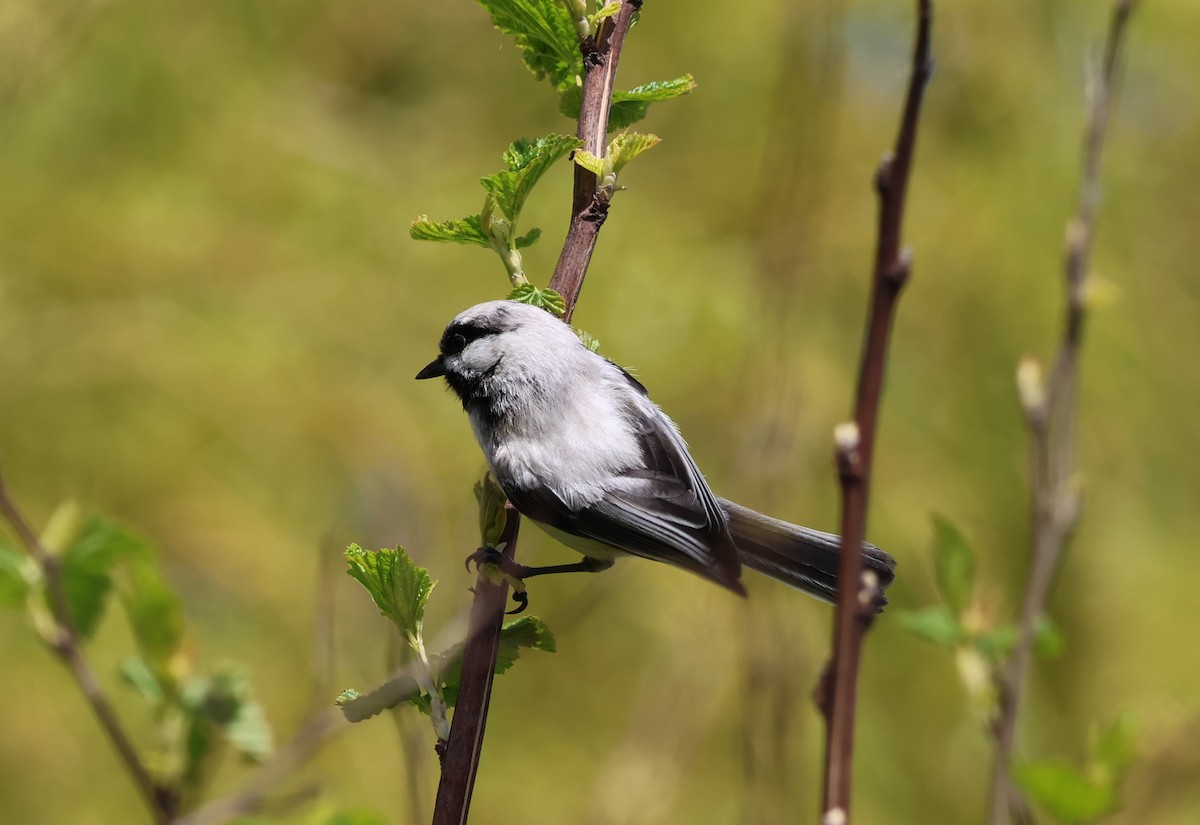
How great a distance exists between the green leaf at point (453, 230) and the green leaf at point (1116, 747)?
640mm

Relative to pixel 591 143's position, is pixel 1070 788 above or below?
below

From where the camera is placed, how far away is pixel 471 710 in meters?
0.72

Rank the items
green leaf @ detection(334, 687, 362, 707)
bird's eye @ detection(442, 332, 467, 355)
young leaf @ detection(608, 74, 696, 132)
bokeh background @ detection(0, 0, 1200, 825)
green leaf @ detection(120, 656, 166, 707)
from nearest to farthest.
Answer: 1. green leaf @ detection(334, 687, 362, 707)
2. young leaf @ detection(608, 74, 696, 132)
3. green leaf @ detection(120, 656, 166, 707)
4. bird's eye @ detection(442, 332, 467, 355)
5. bokeh background @ detection(0, 0, 1200, 825)

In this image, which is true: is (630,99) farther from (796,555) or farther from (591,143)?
(796,555)

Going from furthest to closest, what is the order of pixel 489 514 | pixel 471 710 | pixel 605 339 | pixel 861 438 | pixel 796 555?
1. pixel 605 339
2. pixel 796 555
3. pixel 489 514
4. pixel 471 710
5. pixel 861 438

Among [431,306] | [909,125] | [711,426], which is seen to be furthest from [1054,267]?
[909,125]

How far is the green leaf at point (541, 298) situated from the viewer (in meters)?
0.83

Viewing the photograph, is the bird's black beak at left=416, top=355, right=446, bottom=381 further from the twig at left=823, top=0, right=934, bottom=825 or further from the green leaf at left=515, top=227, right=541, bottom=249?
the twig at left=823, top=0, right=934, bottom=825

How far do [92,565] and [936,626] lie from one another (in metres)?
0.71

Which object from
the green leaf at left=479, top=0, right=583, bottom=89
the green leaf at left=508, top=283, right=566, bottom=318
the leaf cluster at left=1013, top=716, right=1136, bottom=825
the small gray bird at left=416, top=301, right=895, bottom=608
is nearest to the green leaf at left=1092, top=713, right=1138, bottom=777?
the leaf cluster at left=1013, top=716, right=1136, bottom=825

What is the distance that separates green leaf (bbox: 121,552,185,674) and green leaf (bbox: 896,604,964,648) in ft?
2.10

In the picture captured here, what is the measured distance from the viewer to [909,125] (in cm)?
40

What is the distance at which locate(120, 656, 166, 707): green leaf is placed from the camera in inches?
39.2

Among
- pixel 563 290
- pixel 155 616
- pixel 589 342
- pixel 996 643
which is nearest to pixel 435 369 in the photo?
pixel 589 342
